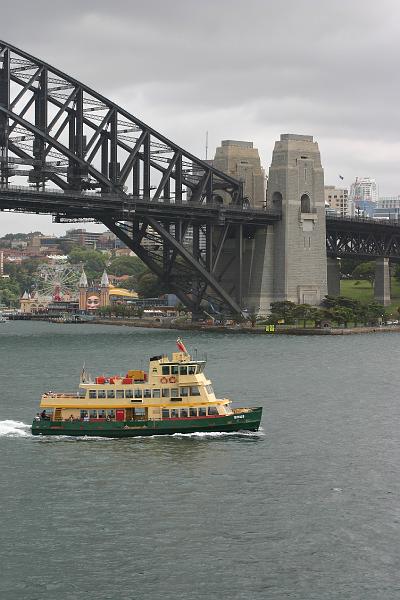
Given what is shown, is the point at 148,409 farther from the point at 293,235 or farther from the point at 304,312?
the point at 293,235

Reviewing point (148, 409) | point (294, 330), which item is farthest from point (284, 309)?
point (148, 409)

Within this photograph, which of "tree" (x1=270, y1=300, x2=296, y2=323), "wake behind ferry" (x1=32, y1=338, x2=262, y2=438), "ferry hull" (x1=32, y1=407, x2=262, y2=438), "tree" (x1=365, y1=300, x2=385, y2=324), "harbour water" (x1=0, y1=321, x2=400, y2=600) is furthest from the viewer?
"tree" (x1=365, y1=300, x2=385, y2=324)

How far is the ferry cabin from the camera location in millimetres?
58219

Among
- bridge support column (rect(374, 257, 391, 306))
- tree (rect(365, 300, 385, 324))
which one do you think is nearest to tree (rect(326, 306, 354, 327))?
tree (rect(365, 300, 385, 324))

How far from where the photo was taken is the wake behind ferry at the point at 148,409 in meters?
57.8

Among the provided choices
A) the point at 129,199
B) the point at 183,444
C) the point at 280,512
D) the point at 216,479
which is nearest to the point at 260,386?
the point at 183,444

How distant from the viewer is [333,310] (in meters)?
155

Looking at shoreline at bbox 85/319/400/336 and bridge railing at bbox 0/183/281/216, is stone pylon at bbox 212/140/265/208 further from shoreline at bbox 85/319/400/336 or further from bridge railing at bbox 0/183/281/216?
shoreline at bbox 85/319/400/336

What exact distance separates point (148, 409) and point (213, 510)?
1622 centimetres

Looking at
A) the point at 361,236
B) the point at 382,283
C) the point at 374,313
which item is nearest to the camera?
the point at 374,313

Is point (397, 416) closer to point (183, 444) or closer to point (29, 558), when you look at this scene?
point (183, 444)

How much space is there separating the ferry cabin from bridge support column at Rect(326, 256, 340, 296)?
127777mm

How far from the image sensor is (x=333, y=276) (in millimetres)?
186250

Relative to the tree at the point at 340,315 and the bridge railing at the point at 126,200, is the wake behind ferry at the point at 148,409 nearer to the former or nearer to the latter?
the bridge railing at the point at 126,200
